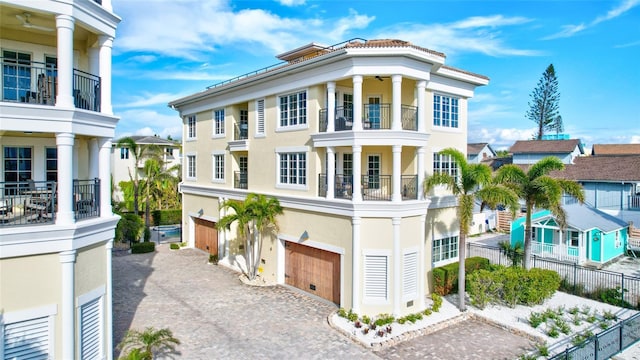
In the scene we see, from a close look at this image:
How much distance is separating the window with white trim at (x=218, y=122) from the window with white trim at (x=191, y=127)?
10.8 feet

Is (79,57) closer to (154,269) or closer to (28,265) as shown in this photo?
(28,265)

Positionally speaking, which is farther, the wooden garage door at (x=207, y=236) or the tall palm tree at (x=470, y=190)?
the wooden garage door at (x=207, y=236)

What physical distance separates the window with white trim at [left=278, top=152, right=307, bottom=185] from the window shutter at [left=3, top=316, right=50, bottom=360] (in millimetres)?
10960

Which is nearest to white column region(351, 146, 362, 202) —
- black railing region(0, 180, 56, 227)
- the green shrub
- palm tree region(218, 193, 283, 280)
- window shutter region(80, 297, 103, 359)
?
palm tree region(218, 193, 283, 280)

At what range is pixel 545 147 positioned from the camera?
4712cm

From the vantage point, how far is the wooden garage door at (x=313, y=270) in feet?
55.5

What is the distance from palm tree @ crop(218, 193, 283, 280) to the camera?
730 inches

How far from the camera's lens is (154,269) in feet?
72.2

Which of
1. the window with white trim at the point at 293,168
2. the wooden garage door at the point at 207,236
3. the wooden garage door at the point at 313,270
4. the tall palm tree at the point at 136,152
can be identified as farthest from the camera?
the tall palm tree at the point at 136,152

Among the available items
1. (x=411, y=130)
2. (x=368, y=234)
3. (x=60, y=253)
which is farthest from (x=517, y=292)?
(x=60, y=253)

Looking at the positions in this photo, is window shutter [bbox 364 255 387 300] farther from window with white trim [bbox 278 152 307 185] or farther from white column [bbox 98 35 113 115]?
white column [bbox 98 35 113 115]

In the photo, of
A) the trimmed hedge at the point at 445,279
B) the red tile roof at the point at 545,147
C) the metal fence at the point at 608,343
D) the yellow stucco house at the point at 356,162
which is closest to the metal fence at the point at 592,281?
the metal fence at the point at 608,343

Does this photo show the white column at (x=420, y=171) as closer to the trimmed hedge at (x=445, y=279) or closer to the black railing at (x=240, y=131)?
the trimmed hedge at (x=445, y=279)

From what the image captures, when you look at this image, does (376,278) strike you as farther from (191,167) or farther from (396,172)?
(191,167)
